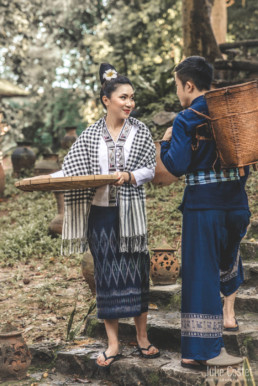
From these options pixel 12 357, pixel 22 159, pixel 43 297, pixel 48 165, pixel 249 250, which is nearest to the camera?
pixel 12 357

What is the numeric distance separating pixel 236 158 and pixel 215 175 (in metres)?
0.20

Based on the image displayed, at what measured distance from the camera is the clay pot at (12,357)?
11.6ft

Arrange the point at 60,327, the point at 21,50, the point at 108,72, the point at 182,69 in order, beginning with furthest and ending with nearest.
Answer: the point at 21,50
the point at 60,327
the point at 108,72
the point at 182,69

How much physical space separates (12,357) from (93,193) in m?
1.23

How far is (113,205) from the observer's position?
334 centimetres

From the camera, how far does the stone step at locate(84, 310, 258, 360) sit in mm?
3314

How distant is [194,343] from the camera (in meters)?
2.94

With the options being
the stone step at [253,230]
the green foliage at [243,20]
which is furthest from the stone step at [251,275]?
the green foliage at [243,20]

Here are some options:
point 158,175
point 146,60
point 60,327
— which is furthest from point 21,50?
point 60,327

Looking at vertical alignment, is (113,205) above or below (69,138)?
below

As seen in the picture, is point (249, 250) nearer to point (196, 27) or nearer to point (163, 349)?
point (163, 349)

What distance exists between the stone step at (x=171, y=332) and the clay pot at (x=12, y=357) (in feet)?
2.04

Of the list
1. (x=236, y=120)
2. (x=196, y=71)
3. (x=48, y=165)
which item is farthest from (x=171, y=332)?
(x=48, y=165)

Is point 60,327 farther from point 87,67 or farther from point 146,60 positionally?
point 87,67
